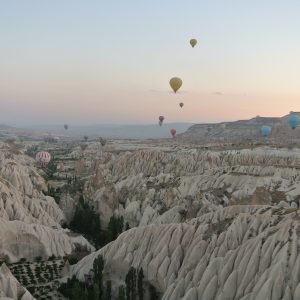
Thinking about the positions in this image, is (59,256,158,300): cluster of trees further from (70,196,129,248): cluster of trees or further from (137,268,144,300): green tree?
(70,196,129,248): cluster of trees

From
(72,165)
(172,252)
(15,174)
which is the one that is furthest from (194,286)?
(72,165)

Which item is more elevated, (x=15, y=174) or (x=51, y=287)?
(x=15, y=174)

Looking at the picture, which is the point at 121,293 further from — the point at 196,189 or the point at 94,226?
the point at 196,189

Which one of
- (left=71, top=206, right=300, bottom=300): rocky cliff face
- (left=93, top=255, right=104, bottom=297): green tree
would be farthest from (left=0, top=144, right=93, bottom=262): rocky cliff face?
(left=93, top=255, right=104, bottom=297): green tree

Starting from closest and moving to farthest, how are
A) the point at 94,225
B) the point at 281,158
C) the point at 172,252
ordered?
the point at 172,252
the point at 94,225
the point at 281,158

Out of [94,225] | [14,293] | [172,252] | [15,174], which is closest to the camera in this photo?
[14,293]

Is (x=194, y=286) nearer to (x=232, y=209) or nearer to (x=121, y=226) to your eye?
(x=232, y=209)

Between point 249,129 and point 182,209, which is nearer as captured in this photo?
point 182,209
